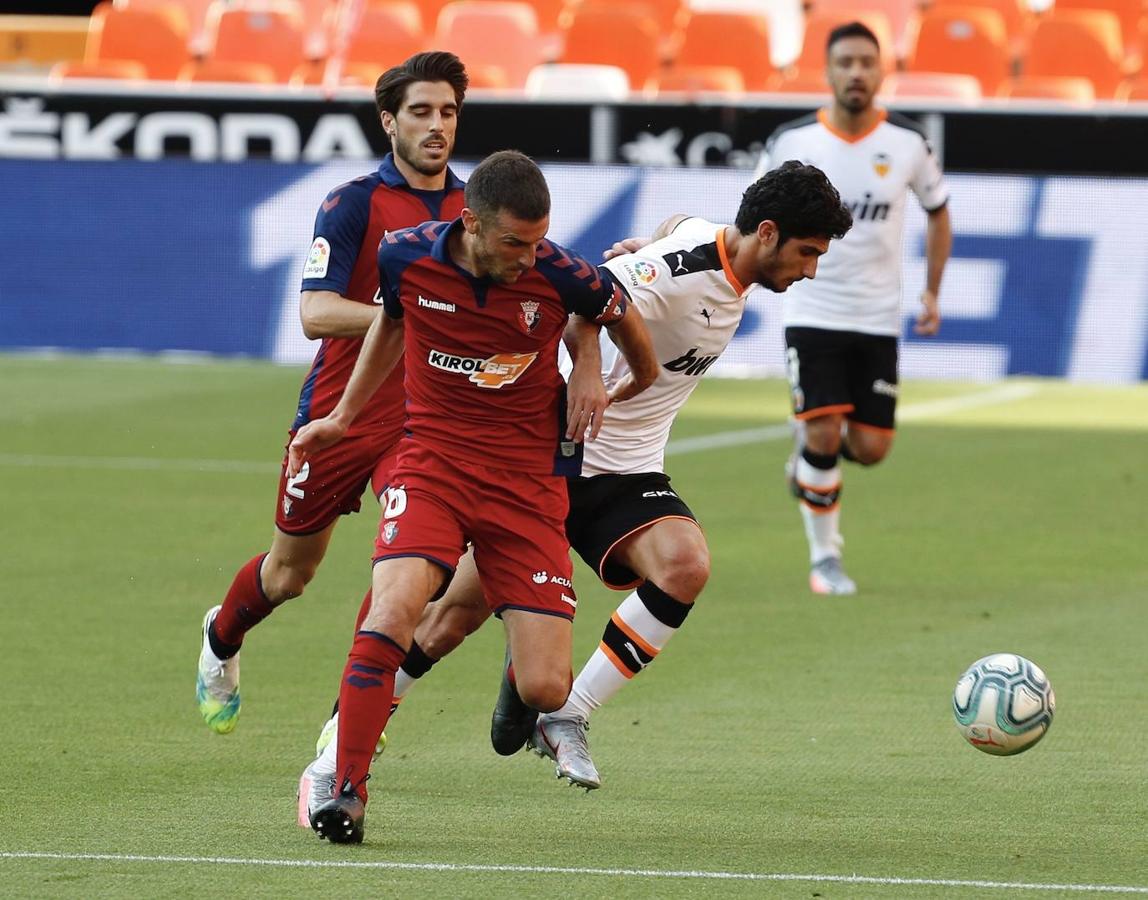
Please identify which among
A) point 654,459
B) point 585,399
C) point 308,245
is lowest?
point 308,245

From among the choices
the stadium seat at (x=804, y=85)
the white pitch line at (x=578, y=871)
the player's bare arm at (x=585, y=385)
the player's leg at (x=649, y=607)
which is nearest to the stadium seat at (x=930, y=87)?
the stadium seat at (x=804, y=85)

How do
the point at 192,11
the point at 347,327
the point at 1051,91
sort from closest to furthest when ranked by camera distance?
1. the point at 347,327
2. the point at 1051,91
3. the point at 192,11

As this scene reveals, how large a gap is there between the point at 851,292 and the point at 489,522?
4.49m

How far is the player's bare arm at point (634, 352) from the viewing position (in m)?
5.67

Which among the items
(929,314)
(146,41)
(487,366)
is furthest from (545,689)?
(146,41)

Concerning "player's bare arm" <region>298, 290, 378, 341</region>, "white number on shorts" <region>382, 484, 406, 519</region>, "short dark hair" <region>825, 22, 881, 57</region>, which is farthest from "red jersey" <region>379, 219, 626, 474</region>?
"short dark hair" <region>825, 22, 881, 57</region>

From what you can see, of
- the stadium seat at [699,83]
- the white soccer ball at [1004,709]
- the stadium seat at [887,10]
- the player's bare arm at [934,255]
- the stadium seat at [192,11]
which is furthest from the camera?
the stadium seat at [192,11]

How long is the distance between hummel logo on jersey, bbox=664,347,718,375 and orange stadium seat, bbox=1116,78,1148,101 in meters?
13.3

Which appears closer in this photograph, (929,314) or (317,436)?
(317,436)

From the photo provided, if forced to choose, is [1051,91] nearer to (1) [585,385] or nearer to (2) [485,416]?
(1) [585,385]

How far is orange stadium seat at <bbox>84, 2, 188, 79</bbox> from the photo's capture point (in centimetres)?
2147

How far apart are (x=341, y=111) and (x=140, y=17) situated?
4.97 metres

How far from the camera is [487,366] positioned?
18.1 feet

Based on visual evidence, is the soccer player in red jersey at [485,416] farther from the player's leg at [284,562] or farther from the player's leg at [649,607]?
the player's leg at [284,562]
